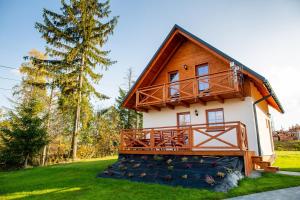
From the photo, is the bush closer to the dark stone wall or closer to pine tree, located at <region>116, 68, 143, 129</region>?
pine tree, located at <region>116, 68, 143, 129</region>

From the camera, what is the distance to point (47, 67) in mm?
15164

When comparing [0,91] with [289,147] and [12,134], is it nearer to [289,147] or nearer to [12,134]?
[12,134]

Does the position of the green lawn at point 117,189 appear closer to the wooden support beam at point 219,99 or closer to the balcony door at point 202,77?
the wooden support beam at point 219,99

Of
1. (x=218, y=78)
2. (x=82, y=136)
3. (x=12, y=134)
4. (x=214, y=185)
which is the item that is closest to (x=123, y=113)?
(x=82, y=136)

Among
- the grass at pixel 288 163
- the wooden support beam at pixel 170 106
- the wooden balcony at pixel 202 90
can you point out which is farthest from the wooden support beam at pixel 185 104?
the grass at pixel 288 163

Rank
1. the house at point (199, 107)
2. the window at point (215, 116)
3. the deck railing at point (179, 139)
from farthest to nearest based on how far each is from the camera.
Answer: the window at point (215, 116) < the deck railing at point (179, 139) < the house at point (199, 107)

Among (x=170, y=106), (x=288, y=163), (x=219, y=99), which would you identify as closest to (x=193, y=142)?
(x=219, y=99)

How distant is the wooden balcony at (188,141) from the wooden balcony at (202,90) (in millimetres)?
1383

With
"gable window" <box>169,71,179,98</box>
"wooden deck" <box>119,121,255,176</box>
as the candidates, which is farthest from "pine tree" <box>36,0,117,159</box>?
"gable window" <box>169,71,179,98</box>

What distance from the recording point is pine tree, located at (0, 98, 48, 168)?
12.9m

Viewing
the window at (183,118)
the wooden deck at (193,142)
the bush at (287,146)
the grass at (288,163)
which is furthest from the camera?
the bush at (287,146)

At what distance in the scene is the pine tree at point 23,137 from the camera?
12.9 meters

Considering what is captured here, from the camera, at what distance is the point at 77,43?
52.4ft

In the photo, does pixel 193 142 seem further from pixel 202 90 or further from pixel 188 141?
pixel 202 90
